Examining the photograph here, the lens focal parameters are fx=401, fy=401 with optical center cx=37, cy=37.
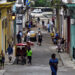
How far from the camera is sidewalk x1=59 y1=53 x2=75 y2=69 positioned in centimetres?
2770

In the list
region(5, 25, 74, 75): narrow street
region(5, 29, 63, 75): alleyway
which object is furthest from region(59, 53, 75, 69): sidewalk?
region(5, 29, 63, 75): alleyway

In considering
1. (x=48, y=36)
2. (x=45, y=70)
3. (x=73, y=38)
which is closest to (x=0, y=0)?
(x=73, y=38)

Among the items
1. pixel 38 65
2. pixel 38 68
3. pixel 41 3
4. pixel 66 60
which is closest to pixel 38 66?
pixel 38 65

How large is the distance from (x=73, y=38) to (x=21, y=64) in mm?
4287

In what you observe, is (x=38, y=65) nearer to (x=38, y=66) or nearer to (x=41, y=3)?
(x=38, y=66)

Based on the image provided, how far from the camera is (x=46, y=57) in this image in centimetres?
3309

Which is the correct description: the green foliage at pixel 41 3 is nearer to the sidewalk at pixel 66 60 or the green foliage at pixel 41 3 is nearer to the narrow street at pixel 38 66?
the narrow street at pixel 38 66

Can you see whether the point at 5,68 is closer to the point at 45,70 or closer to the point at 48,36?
the point at 45,70

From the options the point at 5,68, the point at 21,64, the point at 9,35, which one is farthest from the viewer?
the point at 9,35

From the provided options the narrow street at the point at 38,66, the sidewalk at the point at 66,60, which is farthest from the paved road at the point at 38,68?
the sidewalk at the point at 66,60

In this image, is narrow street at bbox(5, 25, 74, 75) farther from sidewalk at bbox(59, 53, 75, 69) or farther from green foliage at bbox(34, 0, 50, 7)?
green foliage at bbox(34, 0, 50, 7)

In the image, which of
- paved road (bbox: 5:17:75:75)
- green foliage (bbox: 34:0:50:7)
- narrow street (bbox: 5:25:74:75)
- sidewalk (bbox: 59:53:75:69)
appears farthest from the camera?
green foliage (bbox: 34:0:50:7)

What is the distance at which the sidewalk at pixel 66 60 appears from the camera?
27.7 meters

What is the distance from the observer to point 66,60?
30.2 metres
